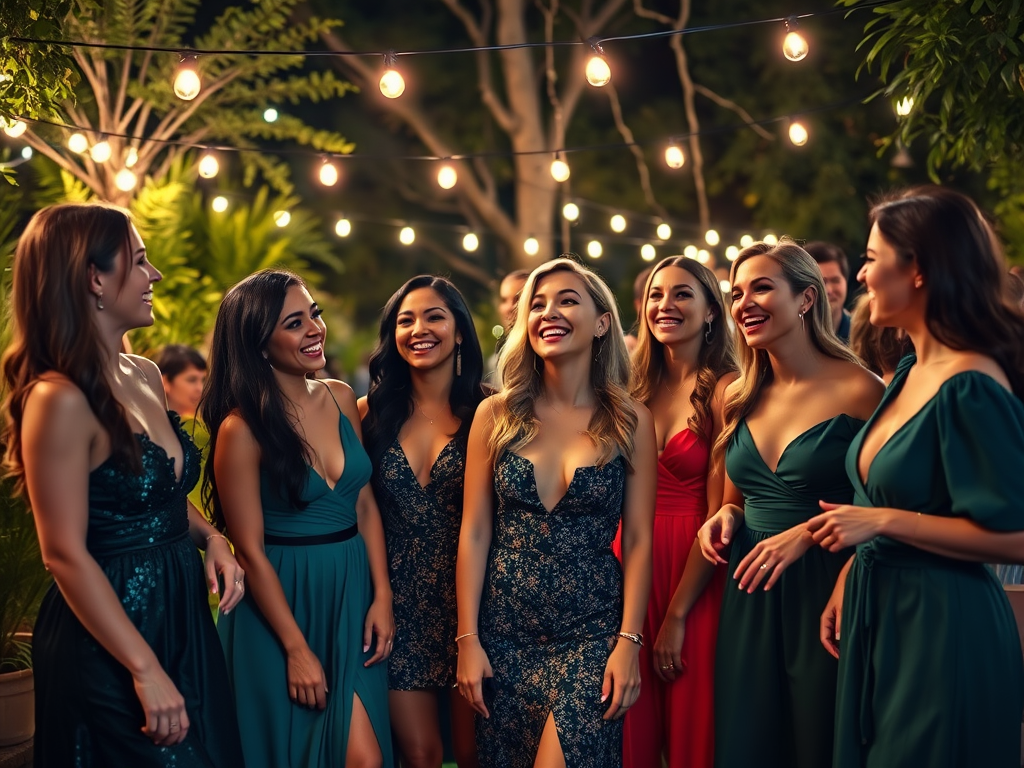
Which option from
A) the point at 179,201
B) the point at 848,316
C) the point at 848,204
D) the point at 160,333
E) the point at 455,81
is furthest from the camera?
the point at 455,81

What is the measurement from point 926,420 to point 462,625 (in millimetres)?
1357

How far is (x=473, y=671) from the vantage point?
10.0ft

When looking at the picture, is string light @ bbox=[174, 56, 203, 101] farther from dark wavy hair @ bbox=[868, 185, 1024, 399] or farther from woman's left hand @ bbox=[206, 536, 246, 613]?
dark wavy hair @ bbox=[868, 185, 1024, 399]

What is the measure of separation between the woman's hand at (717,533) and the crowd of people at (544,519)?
1 centimetres

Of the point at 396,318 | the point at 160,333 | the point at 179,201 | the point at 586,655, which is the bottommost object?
the point at 586,655

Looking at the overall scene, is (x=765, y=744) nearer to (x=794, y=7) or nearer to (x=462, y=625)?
(x=462, y=625)

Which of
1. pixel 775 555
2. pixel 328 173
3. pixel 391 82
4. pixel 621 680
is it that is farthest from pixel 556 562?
pixel 328 173

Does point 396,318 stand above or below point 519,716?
above

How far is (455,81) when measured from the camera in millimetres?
14953

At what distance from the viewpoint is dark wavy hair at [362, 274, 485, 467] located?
3.67 metres

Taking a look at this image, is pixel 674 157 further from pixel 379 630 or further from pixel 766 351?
pixel 379 630

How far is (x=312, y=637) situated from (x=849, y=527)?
1550mm

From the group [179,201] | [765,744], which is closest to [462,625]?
[765,744]

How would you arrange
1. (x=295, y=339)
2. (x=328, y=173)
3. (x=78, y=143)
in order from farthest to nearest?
(x=328, y=173) → (x=78, y=143) → (x=295, y=339)
